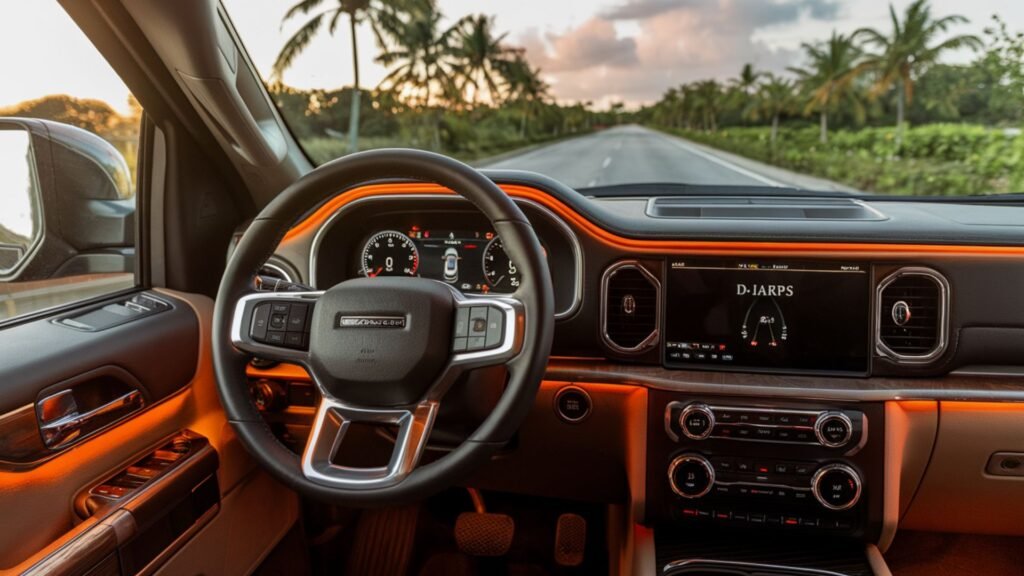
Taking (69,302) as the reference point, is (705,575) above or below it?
below

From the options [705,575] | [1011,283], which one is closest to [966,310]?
[1011,283]

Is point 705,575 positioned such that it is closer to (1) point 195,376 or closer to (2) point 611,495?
(2) point 611,495

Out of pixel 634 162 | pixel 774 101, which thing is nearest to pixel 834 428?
pixel 634 162

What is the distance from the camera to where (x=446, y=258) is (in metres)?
2.53

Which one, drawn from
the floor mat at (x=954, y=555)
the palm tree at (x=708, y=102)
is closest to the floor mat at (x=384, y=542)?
the floor mat at (x=954, y=555)

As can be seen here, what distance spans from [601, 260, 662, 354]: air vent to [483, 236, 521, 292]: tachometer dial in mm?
313

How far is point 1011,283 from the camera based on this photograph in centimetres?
221

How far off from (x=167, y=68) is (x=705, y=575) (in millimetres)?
2183

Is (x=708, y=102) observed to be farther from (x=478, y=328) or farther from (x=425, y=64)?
(x=425, y=64)

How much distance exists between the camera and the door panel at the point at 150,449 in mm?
1703

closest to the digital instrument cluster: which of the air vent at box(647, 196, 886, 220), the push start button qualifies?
the push start button

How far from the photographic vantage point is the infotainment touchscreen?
89.4 inches

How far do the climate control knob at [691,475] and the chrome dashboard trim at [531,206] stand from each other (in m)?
0.57

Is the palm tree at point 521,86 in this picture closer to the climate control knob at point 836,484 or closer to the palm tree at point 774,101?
the palm tree at point 774,101
